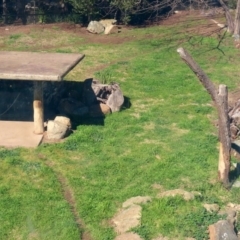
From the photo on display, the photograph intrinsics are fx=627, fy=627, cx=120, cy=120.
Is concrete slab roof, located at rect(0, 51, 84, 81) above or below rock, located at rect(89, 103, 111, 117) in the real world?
above

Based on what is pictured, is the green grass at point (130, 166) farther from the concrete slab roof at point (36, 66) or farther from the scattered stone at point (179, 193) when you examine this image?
the concrete slab roof at point (36, 66)

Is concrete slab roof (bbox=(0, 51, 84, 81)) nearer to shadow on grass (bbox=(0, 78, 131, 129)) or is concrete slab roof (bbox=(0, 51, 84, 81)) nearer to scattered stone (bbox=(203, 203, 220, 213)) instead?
shadow on grass (bbox=(0, 78, 131, 129))

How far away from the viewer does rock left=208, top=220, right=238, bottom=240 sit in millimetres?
9359

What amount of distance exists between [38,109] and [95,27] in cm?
1117

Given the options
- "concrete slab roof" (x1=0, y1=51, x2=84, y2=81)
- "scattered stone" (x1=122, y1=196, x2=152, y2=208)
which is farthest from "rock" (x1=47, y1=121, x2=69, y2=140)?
"scattered stone" (x1=122, y1=196, x2=152, y2=208)

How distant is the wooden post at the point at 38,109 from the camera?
13070 mm

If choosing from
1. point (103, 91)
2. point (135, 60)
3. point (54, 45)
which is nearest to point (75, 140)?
point (103, 91)

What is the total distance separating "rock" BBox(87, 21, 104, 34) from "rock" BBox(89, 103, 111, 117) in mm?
9431

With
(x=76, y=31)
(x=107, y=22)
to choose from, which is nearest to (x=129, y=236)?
(x=76, y=31)

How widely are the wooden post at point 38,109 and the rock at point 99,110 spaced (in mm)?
1711

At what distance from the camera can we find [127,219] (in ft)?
32.8

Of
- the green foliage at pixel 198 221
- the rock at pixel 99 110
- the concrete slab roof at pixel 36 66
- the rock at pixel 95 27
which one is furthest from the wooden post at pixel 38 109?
the rock at pixel 95 27

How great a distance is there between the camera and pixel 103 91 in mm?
15461

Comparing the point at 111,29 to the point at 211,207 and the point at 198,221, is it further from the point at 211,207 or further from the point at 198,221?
the point at 198,221
